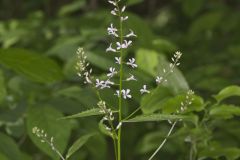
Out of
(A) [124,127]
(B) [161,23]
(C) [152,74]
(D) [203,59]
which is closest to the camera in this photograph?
(C) [152,74]

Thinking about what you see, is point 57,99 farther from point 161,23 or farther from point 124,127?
point 161,23

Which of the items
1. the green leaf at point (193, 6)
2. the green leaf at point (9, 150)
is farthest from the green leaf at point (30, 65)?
the green leaf at point (193, 6)

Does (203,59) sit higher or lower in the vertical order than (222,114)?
lower

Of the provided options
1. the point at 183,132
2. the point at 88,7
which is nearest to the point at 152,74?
the point at 183,132

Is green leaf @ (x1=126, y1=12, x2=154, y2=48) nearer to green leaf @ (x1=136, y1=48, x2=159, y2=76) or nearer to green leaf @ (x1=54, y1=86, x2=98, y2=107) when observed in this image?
green leaf @ (x1=136, y1=48, x2=159, y2=76)

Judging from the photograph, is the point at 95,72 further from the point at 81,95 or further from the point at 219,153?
the point at 219,153

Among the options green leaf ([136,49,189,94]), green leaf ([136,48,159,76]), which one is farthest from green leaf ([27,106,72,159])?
green leaf ([136,48,159,76])
